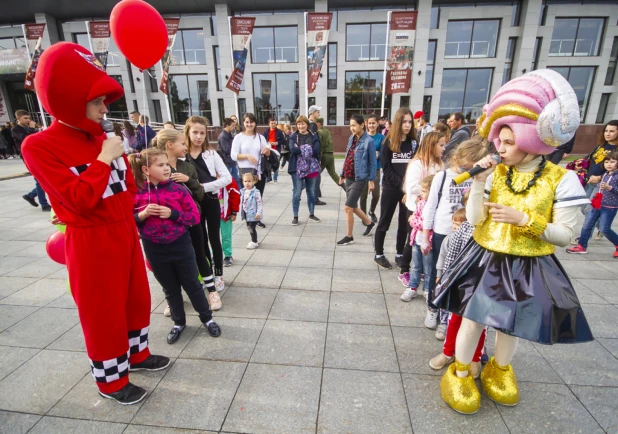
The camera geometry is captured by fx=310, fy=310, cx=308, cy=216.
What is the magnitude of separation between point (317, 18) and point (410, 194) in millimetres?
11879

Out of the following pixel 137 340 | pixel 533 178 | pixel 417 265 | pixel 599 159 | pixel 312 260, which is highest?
pixel 533 178

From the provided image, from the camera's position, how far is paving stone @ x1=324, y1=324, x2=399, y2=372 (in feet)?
8.03

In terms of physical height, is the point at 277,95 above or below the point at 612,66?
below

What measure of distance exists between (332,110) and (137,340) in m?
19.0

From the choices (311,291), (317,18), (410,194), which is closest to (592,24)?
(317,18)

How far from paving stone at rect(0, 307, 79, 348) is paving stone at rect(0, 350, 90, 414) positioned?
229 millimetres

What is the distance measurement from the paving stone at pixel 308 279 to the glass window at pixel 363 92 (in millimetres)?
16907

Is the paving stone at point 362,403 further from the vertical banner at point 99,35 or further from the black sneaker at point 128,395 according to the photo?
the vertical banner at point 99,35

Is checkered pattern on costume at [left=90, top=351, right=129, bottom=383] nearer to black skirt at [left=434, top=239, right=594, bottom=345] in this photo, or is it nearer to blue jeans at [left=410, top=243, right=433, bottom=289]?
black skirt at [left=434, top=239, right=594, bottom=345]

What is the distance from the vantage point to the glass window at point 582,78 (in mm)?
18297

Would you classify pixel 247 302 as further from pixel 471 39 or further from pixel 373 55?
pixel 471 39

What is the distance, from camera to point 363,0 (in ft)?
58.0

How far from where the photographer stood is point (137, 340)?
2355mm

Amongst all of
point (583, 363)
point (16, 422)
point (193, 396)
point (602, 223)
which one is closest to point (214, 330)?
point (193, 396)
